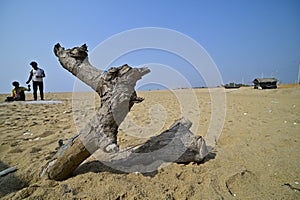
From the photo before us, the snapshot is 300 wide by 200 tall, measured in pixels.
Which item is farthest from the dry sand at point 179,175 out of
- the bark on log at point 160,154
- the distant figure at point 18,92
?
the distant figure at point 18,92

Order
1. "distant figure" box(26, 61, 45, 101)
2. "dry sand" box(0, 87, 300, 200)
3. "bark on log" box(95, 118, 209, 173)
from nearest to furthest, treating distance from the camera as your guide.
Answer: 1. "dry sand" box(0, 87, 300, 200)
2. "bark on log" box(95, 118, 209, 173)
3. "distant figure" box(26, 61, 45, 101)

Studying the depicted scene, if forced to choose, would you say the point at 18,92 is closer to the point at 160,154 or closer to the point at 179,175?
the point at 160,154

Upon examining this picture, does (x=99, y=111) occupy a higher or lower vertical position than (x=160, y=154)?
higher

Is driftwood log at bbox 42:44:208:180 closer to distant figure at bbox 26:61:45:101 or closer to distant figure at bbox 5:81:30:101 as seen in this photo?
distant figure at bbox 26:61:45:101

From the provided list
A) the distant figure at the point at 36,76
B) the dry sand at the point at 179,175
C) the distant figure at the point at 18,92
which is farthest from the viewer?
the distant figure at the point at 18,92

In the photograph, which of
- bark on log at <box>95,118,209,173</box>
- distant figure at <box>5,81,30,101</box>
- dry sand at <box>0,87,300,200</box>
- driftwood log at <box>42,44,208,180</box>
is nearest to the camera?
dry sand at <box>0,87,300,200</box>

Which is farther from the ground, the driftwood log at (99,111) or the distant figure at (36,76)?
the distant figure at (36,76)

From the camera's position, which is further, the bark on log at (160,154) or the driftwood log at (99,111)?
the bark on log at (160,154)

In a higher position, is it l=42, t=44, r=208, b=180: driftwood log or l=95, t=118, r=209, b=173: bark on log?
l=42, t=44, r=208, b=180: driftwood log

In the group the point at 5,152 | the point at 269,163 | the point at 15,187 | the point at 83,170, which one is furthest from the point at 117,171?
the point at 269,163

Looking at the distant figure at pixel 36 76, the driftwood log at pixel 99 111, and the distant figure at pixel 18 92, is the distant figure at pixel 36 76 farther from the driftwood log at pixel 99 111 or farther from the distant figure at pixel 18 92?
the driftwood log at pixel 99 111

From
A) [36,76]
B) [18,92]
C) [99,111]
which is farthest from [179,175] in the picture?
[18,92]

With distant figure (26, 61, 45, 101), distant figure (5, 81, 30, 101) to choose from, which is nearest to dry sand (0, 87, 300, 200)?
distant figure (26, 61, 45, 101)

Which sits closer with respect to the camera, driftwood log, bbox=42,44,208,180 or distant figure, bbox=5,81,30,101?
driftwood log, bbox=42,44,208,180
